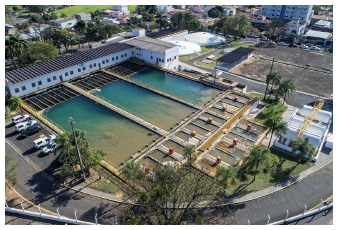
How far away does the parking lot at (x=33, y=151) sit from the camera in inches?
1426

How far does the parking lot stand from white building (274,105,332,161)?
3695cm

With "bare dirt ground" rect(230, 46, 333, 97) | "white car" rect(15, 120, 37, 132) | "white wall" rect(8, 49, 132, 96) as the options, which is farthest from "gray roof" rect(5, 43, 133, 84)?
"bare dirt ground" rect(230, 46, 333, 97)

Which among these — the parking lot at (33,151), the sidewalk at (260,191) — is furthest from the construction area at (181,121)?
the parking lot at (33,151)

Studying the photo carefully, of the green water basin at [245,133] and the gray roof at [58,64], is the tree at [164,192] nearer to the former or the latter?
the green water basin at [245,133]

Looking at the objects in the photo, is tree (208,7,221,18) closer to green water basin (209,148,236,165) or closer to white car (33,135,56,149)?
green water basin (209,148,236,165)

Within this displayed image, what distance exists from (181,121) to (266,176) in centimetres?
1918

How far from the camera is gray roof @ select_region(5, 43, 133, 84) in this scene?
183 ft

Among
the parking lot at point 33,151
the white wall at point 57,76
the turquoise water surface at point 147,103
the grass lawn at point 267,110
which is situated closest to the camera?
the parking lot at point 33,151

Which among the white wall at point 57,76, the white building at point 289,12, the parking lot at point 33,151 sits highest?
the white building at point 289,12

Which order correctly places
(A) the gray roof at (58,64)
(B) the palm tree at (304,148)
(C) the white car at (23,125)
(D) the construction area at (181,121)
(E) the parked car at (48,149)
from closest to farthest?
(B) the palm tree at (304,148), (E) the parked car at (48,149), (D) the construction area at (181,121), (C) the white car at (23,125), (A) the gray roof at (58,64)

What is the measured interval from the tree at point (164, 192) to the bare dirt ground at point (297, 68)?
153ft

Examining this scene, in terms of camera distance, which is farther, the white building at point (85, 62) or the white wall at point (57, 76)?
the white building at point (85, 62)

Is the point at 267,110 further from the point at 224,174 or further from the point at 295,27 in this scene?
the point at 295,27

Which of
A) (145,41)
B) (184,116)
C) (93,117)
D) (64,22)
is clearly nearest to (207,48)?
(145,41)
